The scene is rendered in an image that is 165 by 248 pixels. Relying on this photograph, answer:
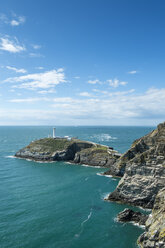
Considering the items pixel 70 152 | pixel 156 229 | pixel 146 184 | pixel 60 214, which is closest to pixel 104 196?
pixel 146 184

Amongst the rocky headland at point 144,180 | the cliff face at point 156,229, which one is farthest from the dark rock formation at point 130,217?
the cliff face at point 156,229

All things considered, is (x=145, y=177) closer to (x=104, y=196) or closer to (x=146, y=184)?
(x=146, y=184)

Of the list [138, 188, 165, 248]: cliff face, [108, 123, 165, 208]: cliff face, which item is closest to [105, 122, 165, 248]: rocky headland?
[108, 123, 165, 208]: cliff face

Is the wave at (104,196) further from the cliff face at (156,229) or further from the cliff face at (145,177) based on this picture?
the cliff face at (156,229)

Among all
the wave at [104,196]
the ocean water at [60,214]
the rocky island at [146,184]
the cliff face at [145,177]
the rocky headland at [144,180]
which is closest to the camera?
the rocky island at [146,184]

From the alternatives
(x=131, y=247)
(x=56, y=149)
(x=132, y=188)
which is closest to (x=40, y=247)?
(x=131, y=247)

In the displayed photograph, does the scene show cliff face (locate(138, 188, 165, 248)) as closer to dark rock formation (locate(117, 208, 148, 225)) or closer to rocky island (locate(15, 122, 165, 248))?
rocky island (locate(15, 122, 165, 248))
